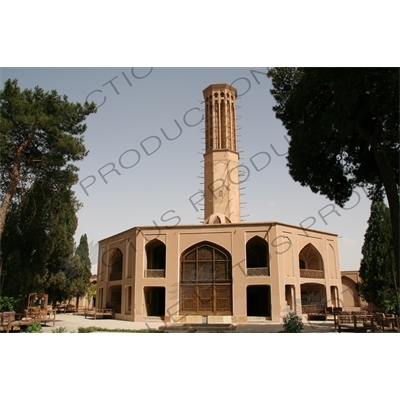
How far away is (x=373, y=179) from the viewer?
14961 mm

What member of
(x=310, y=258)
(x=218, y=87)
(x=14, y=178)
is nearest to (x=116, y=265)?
(x=14, y=178)

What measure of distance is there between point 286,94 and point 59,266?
54.7 feet

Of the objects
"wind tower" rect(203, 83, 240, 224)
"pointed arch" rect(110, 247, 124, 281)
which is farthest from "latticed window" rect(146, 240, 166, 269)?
"wind tower" rect(203, 83, 240, 224)

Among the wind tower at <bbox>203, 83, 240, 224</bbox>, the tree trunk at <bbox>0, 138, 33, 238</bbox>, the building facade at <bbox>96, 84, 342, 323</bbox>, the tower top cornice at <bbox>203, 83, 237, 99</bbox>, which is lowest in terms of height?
the building facade at <bbox>96, 84, 342, 323</bbox>

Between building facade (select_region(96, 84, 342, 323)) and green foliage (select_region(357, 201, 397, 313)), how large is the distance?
1.81 metres

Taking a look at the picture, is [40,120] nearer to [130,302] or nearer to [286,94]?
[286,94]

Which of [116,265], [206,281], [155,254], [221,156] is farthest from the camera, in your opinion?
[221,156]

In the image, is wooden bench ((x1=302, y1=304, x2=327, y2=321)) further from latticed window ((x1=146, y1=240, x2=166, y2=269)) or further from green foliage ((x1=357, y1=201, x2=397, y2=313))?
latticed window ((x1=146, y1=240, x2=166, y2=269))

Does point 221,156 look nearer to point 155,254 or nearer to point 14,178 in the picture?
point 155,254

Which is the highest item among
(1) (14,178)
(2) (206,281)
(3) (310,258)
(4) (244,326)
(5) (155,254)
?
(1) (14,178)

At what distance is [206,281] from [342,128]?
12.8m

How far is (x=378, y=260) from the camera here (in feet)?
78.2

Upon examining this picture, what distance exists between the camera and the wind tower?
2705 centimetres

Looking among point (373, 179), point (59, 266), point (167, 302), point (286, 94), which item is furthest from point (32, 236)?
point (373, 179)
